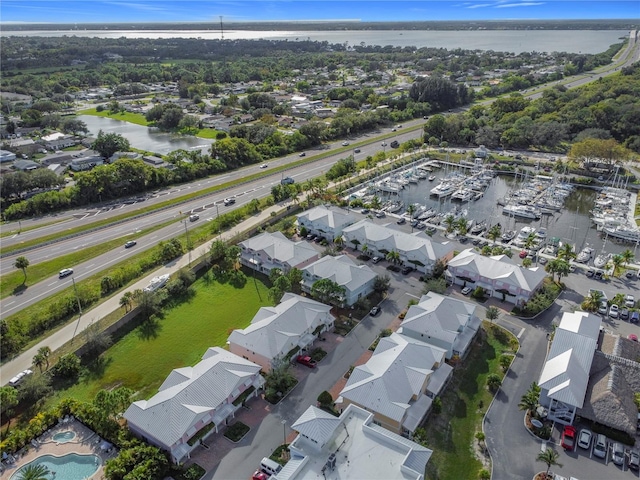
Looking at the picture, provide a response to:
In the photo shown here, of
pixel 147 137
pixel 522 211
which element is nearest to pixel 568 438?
pixel 522 211

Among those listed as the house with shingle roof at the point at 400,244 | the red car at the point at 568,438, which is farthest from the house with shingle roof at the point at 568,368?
the house with shingle roof at the point at 400,244

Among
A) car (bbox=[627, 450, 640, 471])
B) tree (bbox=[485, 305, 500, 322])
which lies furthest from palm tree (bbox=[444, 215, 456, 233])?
car (bbox=[627, 450, 640, 471])

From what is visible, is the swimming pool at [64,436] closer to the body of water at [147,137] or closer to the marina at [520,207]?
the marina at [520,207]

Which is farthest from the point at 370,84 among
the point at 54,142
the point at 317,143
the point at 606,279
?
the point at 606,279

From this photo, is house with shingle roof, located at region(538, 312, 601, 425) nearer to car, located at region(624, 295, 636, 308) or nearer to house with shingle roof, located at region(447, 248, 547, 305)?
house with shingle roof, located at region(447, 248, 547, 305)

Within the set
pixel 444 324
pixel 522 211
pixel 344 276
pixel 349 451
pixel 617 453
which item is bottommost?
pixel 617 453

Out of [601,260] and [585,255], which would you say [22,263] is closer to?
[585,255]
